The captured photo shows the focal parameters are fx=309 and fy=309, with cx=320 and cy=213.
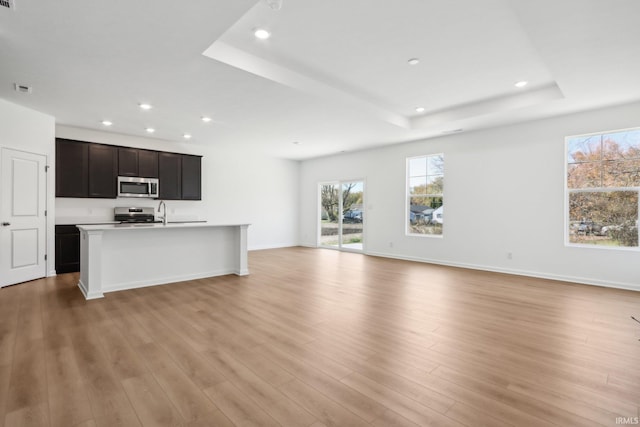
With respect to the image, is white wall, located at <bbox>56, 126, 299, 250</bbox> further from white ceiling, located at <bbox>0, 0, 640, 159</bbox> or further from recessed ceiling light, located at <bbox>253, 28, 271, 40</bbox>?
recessed ceiling light, located at <bbox>253, 28, 271, 40</bbox>

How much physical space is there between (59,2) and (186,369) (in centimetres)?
297

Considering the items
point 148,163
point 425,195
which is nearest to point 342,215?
point 425,195

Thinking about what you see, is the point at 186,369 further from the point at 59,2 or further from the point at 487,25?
the point at 487,25

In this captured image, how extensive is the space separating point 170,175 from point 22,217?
9.04ft

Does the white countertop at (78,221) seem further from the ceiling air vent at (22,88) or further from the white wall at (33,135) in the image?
the ceiling air vent at (22,88)

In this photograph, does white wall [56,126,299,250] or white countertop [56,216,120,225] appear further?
white wall [56,126,299,250]

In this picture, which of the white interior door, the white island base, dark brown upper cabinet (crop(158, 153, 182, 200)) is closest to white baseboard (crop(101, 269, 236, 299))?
the white island base

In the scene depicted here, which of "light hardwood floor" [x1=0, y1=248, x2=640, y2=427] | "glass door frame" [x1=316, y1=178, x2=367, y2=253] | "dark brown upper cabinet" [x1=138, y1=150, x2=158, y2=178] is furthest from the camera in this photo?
"glass door frame" [x1=316, y1=178, x2=367, y2=253]

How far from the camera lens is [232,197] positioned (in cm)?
847

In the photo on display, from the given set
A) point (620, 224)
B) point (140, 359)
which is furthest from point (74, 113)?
point (620, 224)

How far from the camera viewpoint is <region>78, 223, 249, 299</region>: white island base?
4043 mm

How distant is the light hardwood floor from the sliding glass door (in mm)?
4174

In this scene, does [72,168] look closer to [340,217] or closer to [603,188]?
[340,217]

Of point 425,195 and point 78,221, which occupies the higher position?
point 425,195
